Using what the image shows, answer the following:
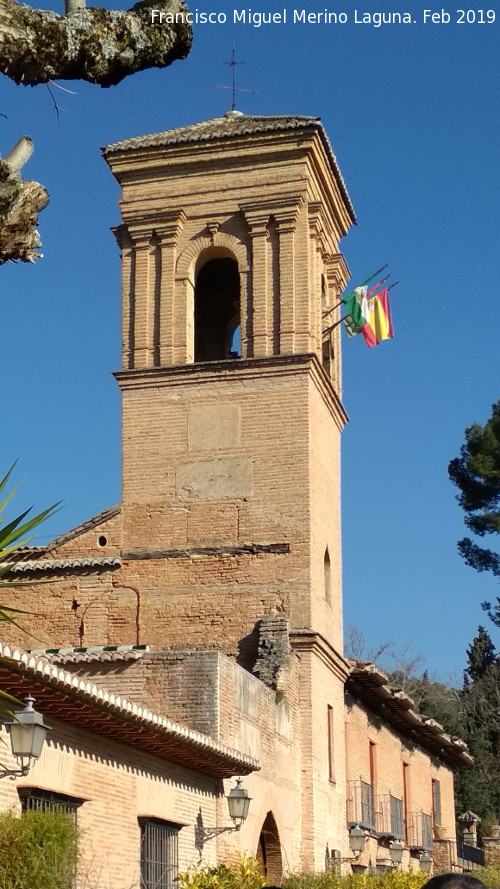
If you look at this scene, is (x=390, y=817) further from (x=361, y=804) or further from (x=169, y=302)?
(x=169, y=302)

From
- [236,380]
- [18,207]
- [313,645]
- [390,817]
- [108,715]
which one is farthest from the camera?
[390,817]

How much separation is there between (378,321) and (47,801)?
15682mm

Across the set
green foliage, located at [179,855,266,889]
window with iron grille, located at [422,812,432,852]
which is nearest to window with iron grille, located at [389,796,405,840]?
window with iron grille, located at [422,812,432,852]

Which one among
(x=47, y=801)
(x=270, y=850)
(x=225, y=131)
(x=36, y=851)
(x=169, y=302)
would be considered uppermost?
(x=225, y=131)

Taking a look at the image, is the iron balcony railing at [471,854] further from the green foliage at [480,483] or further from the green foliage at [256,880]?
the green foliage at [256,880]

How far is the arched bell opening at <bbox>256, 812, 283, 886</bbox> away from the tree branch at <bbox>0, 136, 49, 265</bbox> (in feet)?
51.1

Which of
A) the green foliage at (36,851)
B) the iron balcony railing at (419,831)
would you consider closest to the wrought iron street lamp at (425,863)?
the iron balcony railing at (419,831)

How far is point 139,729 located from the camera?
13758mm

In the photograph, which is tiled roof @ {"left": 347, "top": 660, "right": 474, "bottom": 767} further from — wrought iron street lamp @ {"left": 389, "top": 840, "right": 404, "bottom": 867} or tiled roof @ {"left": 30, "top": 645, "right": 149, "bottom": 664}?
tiled roof @ {"left": 30, "top": 645, "right": 149, "bottom": 664}

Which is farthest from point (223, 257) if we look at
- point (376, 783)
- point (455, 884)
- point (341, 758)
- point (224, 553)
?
point (455, 884)

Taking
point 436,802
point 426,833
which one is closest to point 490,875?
point 426,833

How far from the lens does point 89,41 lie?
607cm

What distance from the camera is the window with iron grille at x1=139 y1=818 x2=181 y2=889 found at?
15.2 meters

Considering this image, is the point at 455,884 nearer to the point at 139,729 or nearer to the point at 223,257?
the point at 139,729
